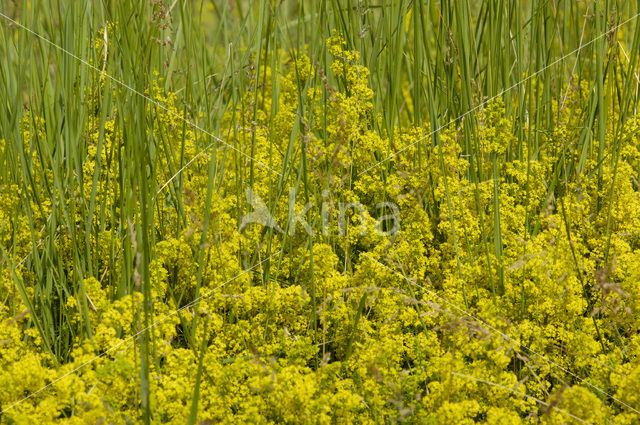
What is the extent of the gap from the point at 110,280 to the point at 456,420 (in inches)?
44.6

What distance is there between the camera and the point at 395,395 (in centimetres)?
159

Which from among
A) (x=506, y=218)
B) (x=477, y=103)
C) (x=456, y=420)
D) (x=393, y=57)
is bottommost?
(x=456, y=420)

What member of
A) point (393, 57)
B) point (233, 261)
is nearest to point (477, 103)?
point (393, 57)

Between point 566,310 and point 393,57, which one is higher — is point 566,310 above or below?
below

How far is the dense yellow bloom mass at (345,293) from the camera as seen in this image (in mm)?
1649

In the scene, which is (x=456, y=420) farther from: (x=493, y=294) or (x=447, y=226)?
(x=447, y=226)

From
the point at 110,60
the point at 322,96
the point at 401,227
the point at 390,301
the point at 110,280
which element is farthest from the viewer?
the point at 322,96

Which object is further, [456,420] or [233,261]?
[233,261]

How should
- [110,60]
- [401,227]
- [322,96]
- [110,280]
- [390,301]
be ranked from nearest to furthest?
[390,301] < [110,280] < [401,227] < [110,60] < [322,96]

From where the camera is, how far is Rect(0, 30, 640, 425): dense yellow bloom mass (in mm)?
1649

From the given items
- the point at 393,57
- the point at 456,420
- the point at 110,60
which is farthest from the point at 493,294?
the point at 110,60

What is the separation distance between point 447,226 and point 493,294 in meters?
0.31

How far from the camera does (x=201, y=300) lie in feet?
6.44

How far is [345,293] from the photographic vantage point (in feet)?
6.82
